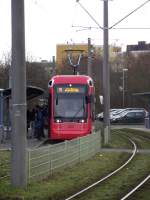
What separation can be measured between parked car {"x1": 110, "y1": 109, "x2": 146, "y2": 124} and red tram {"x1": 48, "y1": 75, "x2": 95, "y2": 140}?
38.7m

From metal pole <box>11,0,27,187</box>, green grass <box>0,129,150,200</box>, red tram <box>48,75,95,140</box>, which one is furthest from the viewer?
red tram <box>48,75,95,140</box>

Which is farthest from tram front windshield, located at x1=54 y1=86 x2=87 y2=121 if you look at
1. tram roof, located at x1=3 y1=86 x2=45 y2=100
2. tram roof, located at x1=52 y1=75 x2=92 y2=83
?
tram roof, located at x1=3 y1=86 x2=45 y2=100

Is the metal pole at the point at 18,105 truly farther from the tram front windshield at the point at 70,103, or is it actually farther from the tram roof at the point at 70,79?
the tram roof at the point at 70,79

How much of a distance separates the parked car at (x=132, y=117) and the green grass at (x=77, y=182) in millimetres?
46333

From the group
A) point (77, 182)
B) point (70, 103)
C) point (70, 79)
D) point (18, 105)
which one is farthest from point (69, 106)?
point (18, 105)

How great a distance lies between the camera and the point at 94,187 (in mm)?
16969

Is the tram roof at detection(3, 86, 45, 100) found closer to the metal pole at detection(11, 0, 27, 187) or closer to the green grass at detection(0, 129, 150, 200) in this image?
the green grass at detection(0, 129, 150, 200)

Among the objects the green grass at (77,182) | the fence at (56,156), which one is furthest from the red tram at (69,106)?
the green grass at (77,182)

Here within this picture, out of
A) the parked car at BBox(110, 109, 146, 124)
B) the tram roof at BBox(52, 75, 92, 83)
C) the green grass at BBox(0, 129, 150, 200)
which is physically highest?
the tram roof at BBox(52, 75, 92, 83)

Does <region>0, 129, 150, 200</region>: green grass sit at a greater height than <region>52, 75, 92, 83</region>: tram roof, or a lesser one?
lesser

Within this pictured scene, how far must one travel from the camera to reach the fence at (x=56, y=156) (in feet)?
57.0

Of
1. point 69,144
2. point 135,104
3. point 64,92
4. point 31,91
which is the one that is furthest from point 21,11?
point 135,104

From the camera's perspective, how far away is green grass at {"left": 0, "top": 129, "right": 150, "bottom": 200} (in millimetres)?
15172

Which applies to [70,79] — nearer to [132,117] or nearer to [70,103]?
[70,103]
